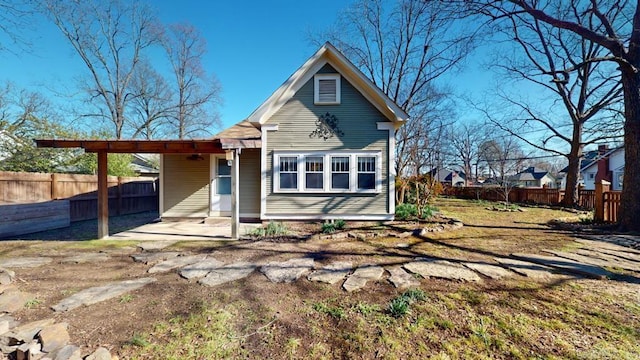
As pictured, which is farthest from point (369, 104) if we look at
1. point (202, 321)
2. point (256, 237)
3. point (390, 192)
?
point (202, 321)

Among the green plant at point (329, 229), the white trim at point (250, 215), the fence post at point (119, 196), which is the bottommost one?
the green plant at point (329, 229)

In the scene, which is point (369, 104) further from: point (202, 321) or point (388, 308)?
point (202, 321)

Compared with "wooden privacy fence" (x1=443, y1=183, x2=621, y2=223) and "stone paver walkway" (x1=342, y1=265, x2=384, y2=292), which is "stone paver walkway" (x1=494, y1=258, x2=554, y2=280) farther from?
"wooden privacy fence" (x1=443, y1=183, x2=621, y2=223)

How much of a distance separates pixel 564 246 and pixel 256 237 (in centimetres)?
773

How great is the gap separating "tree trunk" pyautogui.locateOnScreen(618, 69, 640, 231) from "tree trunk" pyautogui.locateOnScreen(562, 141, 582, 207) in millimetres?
8095

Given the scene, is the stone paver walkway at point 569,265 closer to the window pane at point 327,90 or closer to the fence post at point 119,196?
the window pane at point 327,90

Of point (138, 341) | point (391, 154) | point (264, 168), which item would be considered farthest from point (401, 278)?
point (264, 168)

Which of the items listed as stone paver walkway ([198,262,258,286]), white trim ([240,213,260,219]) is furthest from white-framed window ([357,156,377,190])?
stone paver walkway ([198,262,258,286])

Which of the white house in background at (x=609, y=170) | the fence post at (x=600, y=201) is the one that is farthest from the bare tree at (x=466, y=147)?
the fence post at (x=600, y=201)

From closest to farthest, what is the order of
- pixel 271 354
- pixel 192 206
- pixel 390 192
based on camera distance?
pixel 271 354
pixel 390 192
pixel 192 206

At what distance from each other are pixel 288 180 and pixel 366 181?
2764 mm

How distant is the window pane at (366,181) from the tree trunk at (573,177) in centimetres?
1343

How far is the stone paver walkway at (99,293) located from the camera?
10.8ft

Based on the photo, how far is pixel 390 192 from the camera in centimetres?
900
